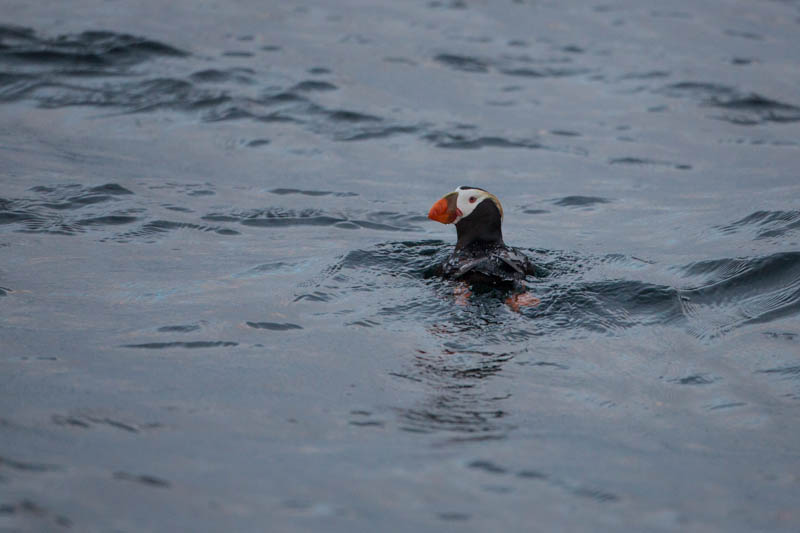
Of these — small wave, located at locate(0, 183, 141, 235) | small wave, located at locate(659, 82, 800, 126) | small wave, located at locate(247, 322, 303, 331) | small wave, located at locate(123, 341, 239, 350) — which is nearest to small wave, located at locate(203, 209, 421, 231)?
small wave, located at locate(0, 183, 141, 235)

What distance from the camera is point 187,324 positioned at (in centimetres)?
629

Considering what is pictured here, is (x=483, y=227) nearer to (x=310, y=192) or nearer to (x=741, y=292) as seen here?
(x=741, y=292)

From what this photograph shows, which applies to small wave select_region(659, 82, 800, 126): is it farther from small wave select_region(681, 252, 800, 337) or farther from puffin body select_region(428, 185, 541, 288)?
puffin body select_region(428, 185, 541, 288)

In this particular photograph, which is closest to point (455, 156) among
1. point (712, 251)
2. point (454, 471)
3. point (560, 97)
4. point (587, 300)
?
point (560, 97)

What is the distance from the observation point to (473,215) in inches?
295

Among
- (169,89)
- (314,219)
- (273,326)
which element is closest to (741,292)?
(273,326)

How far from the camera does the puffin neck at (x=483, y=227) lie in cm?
741

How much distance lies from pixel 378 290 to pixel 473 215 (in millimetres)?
1002

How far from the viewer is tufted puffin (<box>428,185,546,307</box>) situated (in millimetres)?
7047

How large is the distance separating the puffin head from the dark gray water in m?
0.50

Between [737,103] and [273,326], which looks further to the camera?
[737,103]

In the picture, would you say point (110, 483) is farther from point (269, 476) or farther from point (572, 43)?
point (572, 43)

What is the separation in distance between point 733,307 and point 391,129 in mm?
6887

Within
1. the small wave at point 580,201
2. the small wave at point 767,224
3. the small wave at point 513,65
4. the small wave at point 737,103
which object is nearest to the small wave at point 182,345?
the small wave at point 767,224
